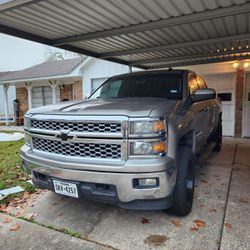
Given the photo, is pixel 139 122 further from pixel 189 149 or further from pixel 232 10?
pixel 232 10

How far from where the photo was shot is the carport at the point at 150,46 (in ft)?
9.51

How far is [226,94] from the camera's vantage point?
380 inches

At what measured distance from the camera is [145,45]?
21.9 feet

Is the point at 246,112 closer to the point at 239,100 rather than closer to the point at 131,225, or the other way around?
the point at 239,100

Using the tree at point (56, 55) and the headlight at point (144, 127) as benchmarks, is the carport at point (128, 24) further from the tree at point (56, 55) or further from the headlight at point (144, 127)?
the tree at point (56, 55)

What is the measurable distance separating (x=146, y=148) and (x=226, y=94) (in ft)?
26.8

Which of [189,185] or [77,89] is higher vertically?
[77,89]

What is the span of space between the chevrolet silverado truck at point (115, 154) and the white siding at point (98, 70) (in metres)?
9.54

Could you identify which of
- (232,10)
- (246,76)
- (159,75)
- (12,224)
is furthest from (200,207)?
(246,76)

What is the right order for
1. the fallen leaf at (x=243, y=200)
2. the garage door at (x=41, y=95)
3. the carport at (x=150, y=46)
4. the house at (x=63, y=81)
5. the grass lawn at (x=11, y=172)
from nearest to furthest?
the carport at (x=150, y=46), the fallen leaf at (x=243, y=200), the grass lawn at (x=11, y=172), the house at (x=63, y=81), the garage door at (x=41, y=95)

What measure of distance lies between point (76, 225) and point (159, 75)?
277 cm

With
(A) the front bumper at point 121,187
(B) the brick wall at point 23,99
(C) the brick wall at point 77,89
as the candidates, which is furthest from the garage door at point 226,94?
(B) the brick wall at point 23,99

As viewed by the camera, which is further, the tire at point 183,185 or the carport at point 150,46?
the tire at point 183,185

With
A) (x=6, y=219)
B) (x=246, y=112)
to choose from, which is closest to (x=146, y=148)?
(x=6, y=219)
